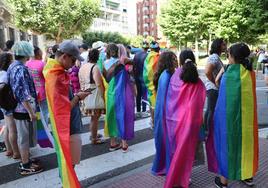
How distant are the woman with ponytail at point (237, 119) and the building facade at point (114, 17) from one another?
68985 millimetres

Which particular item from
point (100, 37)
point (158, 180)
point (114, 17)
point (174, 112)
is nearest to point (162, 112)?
point (174, 112)

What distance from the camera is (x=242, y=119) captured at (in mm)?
4348

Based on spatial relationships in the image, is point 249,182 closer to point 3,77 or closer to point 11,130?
point 11,130

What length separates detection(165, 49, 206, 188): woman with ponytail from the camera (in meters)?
4.31

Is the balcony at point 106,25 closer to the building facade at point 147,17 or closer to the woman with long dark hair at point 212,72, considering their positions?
the building facade at point 147,17

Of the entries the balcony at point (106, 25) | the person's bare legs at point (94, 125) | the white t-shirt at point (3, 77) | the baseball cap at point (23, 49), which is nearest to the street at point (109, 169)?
the person's bare legs at point (94, 125)

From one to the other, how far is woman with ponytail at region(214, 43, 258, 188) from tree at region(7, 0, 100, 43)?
28529mm

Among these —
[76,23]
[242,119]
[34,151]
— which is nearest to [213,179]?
[242,119]

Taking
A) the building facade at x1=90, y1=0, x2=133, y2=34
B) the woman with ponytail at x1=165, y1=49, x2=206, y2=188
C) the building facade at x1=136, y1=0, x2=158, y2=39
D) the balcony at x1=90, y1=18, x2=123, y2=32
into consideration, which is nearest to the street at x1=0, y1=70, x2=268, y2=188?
the woman with ponytail at x1=165, y1=49, x2=206, y2=188

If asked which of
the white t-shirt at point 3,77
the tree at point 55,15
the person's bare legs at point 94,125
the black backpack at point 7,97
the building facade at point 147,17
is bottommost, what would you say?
the person's bare legs at point 94,125

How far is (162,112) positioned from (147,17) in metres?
116

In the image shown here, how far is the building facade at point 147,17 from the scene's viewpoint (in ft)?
380

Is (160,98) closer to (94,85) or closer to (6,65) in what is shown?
(94,85)

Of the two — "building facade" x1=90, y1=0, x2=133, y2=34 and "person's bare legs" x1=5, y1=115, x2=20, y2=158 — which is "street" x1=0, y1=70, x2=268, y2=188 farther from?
"building facade" x1=90, y1=0, x2=133, y2=34
